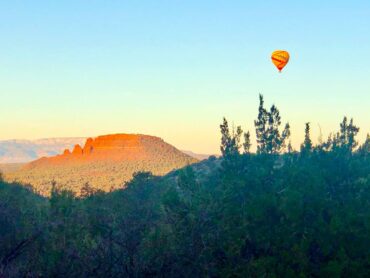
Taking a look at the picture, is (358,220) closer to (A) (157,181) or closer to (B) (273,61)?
(B) (273,61)

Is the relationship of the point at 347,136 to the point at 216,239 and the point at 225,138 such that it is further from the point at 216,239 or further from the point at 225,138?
the point at 216,239

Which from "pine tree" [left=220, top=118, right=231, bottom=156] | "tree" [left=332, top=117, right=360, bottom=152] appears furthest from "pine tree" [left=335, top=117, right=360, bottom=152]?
"pine tree" [left=220, top=118, right=231, bottom=156]

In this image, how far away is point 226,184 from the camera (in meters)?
50.5

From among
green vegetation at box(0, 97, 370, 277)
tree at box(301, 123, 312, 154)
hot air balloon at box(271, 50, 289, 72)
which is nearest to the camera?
green vegetation at box(0, 97, 370, 277)

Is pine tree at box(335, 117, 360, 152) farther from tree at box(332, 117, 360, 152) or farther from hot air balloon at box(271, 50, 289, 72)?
hot air balloon at box(271, 50, 289, 72)

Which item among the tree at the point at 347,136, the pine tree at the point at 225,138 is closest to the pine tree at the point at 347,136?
the tree at the point at 347,136

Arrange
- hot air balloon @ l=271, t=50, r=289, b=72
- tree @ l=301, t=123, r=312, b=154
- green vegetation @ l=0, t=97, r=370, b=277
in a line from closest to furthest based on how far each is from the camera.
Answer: green vegetation @ l=0, t=97, r=370, b=277 < hot air balloon @ l=271, t=50, r=289, b=72 < tree @ l=301, t=123, r=312, b=154

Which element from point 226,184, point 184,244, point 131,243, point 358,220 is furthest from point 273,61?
point 131,243

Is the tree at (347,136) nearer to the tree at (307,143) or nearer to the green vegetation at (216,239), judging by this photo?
the tree at (307,143)

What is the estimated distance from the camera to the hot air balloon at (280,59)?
64.6 meters

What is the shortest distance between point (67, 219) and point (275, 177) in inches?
1166

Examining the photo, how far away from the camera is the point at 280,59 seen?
212 feet

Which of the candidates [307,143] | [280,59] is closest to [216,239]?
[280,59]

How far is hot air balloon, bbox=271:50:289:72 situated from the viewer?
64625 mm
